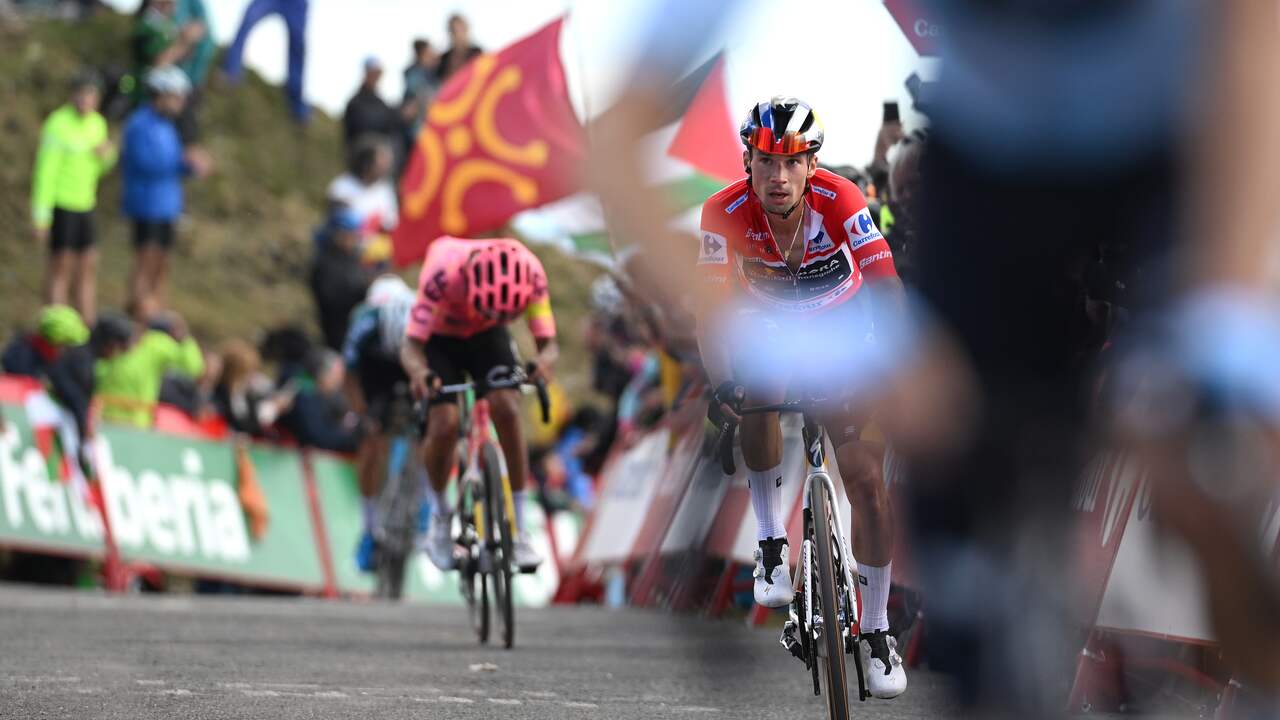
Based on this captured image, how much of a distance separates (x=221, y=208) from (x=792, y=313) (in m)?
38.7

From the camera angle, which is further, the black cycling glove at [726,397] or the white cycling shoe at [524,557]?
the white cycling shoe at [524,557]

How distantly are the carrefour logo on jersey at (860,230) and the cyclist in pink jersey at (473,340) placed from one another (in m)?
3.98

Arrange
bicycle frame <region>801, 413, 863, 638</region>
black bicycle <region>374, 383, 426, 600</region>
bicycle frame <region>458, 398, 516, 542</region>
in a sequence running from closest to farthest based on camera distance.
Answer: bicycle frame <region>801, 413, 863, 638</region> < bicycle frame <region>458, 398, 516, 542</region> < black bicycle <region>374, 383, 426, 600</region>

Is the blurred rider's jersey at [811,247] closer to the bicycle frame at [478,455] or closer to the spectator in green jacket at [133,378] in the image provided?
the bicycle frame at [478,455]

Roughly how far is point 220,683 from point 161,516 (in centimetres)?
858

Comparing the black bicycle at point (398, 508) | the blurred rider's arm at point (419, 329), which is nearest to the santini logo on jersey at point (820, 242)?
the blurred rider's arm at point (419, 329)

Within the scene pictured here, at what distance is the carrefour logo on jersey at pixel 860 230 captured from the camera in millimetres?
6129

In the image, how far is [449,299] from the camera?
33.9 ft

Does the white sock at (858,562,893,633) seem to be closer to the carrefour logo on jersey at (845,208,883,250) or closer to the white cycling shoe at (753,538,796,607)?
the white cycling shoe at (753,538,796,607)

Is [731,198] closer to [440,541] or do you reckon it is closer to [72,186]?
[440,541]

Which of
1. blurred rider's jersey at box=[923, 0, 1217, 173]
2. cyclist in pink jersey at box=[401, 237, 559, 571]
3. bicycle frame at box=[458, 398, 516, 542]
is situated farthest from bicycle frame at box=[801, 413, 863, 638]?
cyclist in pink jersey at box=[401, 237, 559, 571]

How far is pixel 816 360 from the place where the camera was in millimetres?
5609

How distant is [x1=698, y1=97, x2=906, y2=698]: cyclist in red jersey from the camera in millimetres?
5758

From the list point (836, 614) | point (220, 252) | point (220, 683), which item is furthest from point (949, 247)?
point (220, 252)
